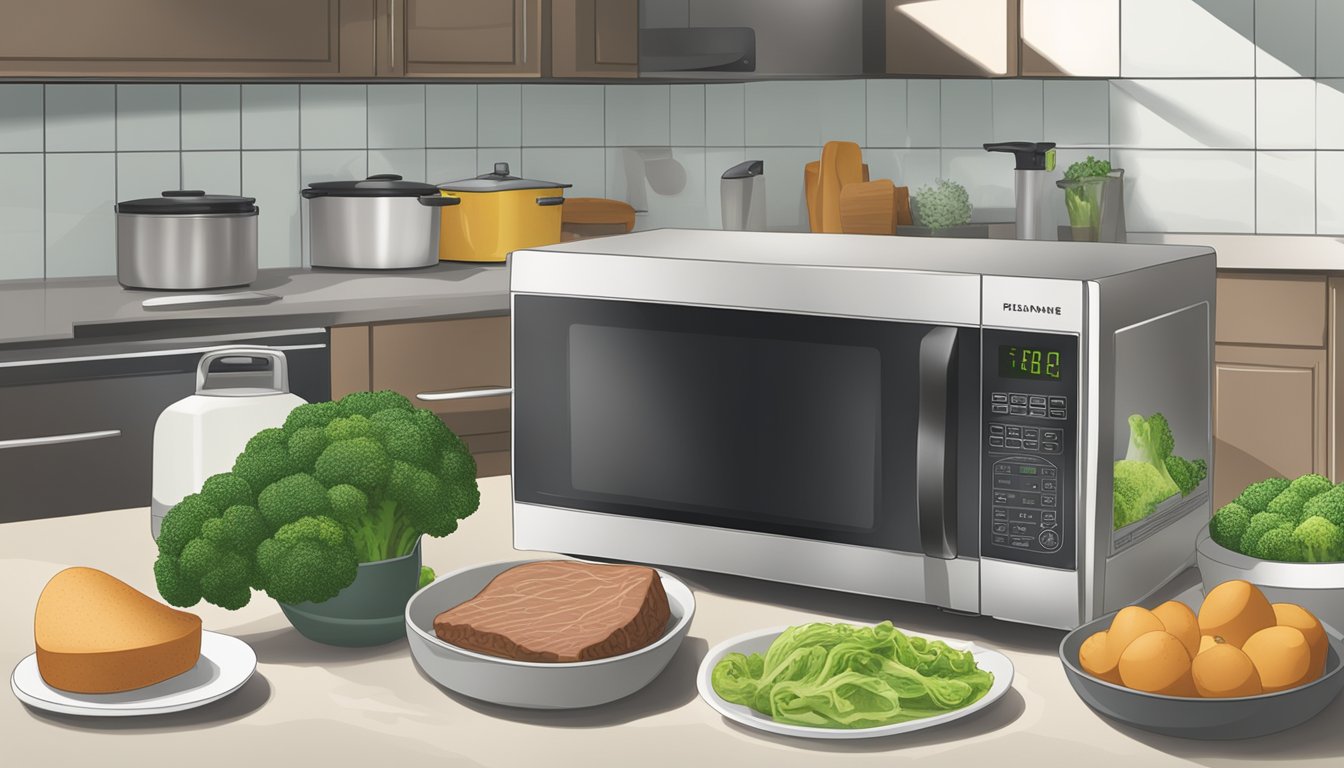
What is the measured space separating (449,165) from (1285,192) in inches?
82.0

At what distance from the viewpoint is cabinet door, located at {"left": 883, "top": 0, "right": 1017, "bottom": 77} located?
139 inches

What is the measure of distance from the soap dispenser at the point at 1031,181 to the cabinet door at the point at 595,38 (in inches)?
34.8

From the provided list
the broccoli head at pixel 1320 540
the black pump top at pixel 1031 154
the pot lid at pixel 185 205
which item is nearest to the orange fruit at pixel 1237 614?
the broccoli head at pixel 1320 540

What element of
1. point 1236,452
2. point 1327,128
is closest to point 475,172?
point 1236,452

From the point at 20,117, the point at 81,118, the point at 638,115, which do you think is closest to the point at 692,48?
the point at 638,115

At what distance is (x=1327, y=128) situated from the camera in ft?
12.0

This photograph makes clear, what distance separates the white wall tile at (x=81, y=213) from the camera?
3105 millimetres

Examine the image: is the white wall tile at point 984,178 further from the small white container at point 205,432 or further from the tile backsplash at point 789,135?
the small white container at point 205,432

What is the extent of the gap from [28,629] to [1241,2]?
342cm

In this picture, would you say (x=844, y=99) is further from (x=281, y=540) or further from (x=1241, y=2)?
(x=281, y=540)

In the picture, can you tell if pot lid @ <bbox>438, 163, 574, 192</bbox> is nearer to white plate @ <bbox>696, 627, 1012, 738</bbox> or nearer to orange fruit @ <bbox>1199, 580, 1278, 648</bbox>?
white plate @ <bbox>696, 627, 1012, 738</bbox>

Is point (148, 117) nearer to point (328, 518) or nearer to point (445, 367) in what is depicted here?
point (445, 367)

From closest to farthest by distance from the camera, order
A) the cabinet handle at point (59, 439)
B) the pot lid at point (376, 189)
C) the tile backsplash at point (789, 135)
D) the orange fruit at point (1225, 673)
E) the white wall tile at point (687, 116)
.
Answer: the orange fruit at point (1225, 673) < the cabinet handle at point (59, 439) < the pot lid at point (376, 189) < the tile backsplash at point (789, 135) < the white wall tile at point (687, 116)

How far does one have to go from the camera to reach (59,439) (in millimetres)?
2480
